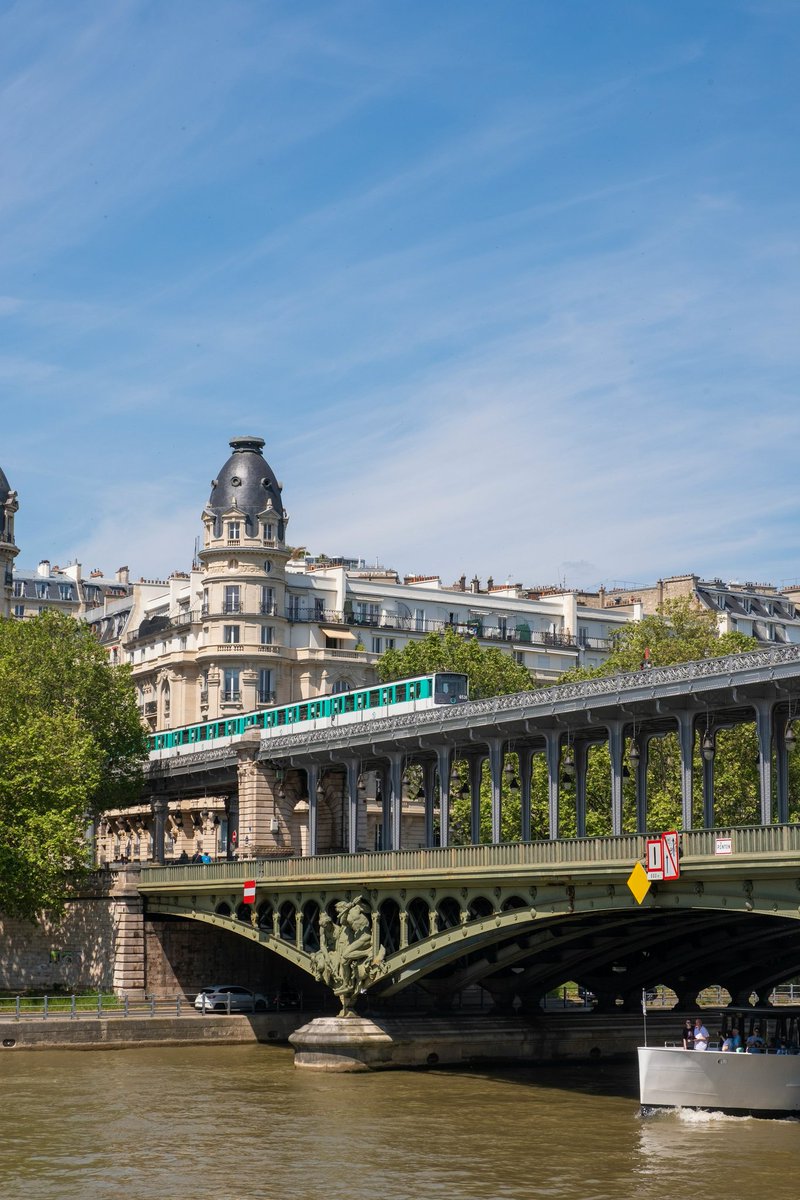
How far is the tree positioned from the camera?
3142 inches

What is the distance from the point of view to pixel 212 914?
74125mm

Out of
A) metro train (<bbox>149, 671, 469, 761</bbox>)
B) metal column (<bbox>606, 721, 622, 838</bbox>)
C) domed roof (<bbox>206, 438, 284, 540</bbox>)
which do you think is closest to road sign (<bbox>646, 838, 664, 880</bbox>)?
metal column (<bbox>606, 721, 622, 838</bbox>)

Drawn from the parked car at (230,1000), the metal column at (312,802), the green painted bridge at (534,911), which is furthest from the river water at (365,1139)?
the parked car at (230,1000)

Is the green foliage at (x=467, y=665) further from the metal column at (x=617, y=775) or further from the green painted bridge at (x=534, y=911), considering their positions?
the metal column at (x=617, y=775)

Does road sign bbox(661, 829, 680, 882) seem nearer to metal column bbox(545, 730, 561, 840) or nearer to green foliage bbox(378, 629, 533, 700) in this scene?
metal column bbox(545, 730, 561, 840)

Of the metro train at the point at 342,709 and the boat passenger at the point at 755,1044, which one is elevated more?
the metro train at the point at 342,709

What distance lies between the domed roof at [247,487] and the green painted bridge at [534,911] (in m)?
45.2

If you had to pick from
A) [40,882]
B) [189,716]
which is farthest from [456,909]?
[189,716]

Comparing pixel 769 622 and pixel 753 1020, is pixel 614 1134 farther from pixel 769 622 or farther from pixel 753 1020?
pixel 769 622

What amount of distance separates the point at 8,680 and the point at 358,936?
3275 centimetres

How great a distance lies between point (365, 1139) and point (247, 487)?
7734cm

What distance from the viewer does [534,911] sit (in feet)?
182

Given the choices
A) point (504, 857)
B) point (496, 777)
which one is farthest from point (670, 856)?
point (496, 777)

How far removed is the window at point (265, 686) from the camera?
118 m
